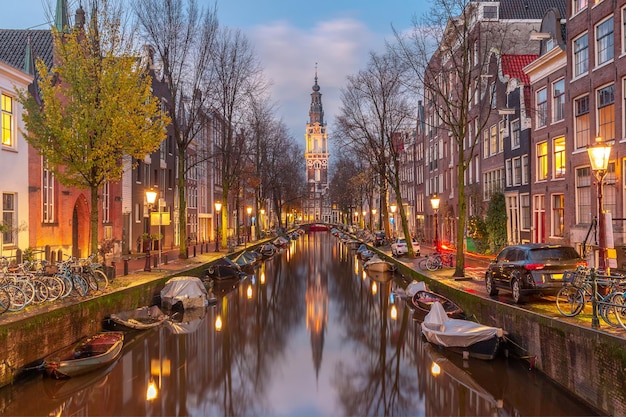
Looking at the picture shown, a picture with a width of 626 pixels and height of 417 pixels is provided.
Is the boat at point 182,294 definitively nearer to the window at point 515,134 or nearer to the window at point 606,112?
the window at point 606,112

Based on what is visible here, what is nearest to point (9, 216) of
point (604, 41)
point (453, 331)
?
point (453, 331)

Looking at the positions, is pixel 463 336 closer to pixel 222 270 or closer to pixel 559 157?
pixel 559 157

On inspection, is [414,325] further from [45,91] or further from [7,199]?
[7,199]

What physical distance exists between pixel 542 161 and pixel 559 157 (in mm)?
2142

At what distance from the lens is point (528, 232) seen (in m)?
35.0

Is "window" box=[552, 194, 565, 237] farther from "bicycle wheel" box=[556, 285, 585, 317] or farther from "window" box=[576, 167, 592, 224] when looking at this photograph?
"bicycle wheel" box=[556, 285, 585, 317]

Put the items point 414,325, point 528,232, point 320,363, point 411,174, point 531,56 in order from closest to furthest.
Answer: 1. point 320,363
2. point 414,325
3. point 528,232
4. point 531,56
5. point 411,174

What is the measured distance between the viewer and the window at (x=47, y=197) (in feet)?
95.1

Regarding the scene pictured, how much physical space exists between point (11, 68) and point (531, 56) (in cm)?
3239

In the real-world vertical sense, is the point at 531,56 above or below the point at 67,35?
above

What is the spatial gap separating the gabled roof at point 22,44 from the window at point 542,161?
27036 millimetres

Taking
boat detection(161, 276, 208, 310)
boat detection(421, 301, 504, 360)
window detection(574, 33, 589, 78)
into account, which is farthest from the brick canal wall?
window detection(574, 33, 589, 78)

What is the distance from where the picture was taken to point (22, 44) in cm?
3091

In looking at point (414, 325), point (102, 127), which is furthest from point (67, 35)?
point (414, 325)
